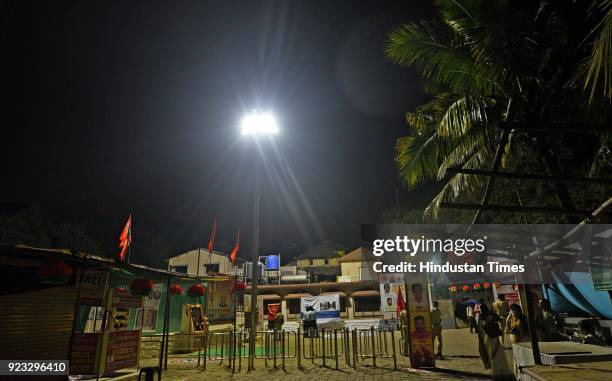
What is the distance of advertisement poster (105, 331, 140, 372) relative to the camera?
10.5 m

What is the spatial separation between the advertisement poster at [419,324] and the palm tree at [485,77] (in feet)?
13.8

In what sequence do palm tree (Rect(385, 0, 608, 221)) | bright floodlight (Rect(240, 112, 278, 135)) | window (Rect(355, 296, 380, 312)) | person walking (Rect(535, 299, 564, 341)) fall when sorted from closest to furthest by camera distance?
palm tree (Rect(385, 0, 608, 221)) → person walking (Rect(535, 299, 564, 341)) → bright floodlight (Rect(240, 112, 278, 135)) → window (Rect(355, 296, 380, 312))

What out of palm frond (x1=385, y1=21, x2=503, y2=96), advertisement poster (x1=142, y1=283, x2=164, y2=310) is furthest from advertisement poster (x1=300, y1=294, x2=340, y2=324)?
palm frond (x1=385, y1=21, x2=503, y2=96)

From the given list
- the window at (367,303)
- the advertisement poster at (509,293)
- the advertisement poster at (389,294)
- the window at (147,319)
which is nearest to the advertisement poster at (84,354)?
the window at (147,319)

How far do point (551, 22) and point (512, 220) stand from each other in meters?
18.2

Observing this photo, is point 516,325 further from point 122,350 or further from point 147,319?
point 147,319

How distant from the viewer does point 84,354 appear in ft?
32.9

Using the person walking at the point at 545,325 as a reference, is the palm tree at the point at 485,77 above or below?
above

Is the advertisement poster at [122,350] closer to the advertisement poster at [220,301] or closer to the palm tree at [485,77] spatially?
the palm tree at [485,77]

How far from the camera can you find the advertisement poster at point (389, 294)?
105 feet

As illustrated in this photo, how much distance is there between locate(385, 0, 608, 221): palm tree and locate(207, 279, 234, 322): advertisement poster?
1836 centimetres

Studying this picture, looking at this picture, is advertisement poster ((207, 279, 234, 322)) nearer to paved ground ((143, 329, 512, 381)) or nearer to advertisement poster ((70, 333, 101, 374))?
paved ground ((143, 329, 512, 381))

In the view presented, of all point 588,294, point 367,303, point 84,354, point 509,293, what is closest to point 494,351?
point 588,294

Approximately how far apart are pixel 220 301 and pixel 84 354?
48.9ft
